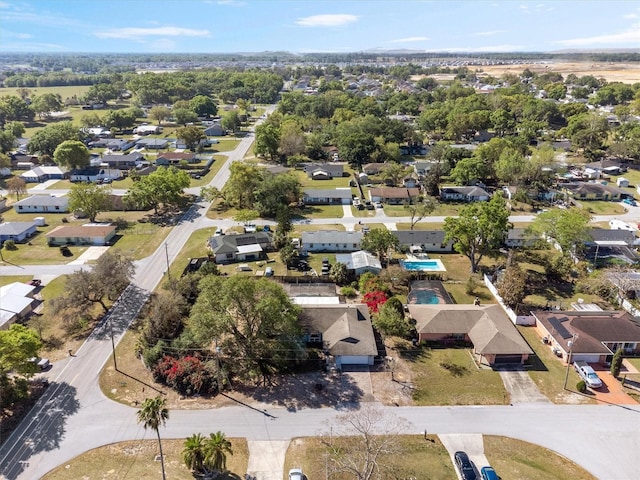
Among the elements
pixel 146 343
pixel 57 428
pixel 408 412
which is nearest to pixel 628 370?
pixel 408 412

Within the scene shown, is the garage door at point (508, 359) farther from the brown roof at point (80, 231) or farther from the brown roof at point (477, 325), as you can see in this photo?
the brown roof at point (80, 231)

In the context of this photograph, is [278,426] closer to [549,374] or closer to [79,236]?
[549,374]

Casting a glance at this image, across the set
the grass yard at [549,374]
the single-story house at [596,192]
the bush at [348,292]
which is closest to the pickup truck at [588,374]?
the grass yard at [549,374]

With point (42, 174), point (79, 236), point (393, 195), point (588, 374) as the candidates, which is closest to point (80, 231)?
point (79, 236)

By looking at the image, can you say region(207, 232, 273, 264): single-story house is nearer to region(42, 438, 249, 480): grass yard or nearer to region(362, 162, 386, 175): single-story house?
region(42, 438, 249, 480): grass yard

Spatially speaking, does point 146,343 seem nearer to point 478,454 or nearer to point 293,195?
point 478,454

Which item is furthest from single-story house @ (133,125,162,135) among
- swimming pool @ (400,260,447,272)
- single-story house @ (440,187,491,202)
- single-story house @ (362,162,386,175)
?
swimming pool @ (400,260,447,272)
